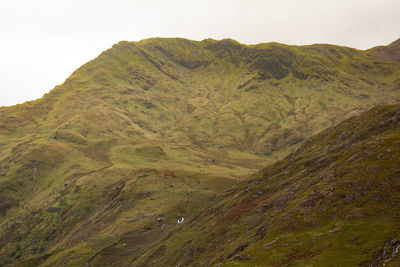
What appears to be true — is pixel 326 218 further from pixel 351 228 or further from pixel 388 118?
pixel 388 118

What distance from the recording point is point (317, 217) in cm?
6362

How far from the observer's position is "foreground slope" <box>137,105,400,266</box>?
167ft

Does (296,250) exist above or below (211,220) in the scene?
above

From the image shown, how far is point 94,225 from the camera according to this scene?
189 meters

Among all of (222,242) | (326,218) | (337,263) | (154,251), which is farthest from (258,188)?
(337,263)

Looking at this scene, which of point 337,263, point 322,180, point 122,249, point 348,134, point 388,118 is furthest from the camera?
point 122,249

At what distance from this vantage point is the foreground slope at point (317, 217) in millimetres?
50906

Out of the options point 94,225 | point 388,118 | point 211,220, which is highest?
point 388,118

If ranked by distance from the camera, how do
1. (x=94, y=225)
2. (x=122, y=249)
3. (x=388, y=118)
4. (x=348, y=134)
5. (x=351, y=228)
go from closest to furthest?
(x=351, y=228)
(x=388, y=118)
(x=348, y=134)
(x=122, y=249)
(x=94, y=225)

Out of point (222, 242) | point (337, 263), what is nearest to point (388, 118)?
point (222, 242)

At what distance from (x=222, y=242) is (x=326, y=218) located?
110 ft

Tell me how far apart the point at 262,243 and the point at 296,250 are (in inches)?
384

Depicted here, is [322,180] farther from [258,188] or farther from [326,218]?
[258,188]

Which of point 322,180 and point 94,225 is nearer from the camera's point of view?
point 322,180
